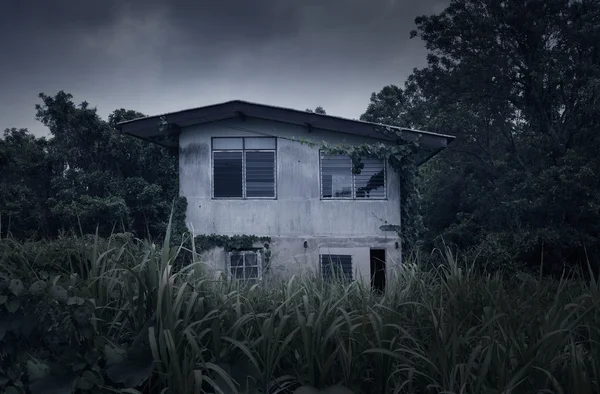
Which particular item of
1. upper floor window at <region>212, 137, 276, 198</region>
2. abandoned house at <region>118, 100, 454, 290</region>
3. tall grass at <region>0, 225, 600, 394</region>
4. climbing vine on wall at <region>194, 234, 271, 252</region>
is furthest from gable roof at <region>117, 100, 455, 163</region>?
tall grass at <region>0, 225, 600, 394</region>

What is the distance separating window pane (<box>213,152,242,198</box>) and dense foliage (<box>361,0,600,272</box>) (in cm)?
668

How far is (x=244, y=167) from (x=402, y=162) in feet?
13.4

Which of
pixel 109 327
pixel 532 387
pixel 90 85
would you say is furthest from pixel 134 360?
pixel 90 85

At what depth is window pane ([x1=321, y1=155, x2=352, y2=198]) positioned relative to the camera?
11695 millimetres

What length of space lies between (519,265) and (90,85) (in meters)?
17.4

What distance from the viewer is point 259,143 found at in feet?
38.5

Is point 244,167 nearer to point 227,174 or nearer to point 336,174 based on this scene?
point 227,174

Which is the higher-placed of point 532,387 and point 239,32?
point 239,32

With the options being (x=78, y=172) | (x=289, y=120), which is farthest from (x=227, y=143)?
(x=78, y=172)

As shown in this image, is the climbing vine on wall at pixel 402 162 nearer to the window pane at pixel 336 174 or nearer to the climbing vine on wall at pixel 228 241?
the window pane at pixel 336 174

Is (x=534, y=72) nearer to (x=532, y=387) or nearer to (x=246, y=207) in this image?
(x=246, y=207)

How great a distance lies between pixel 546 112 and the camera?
53.9 feet

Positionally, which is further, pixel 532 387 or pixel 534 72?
pixel 534 72

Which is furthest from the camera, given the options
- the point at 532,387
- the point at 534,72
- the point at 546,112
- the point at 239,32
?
the point at 546,112
